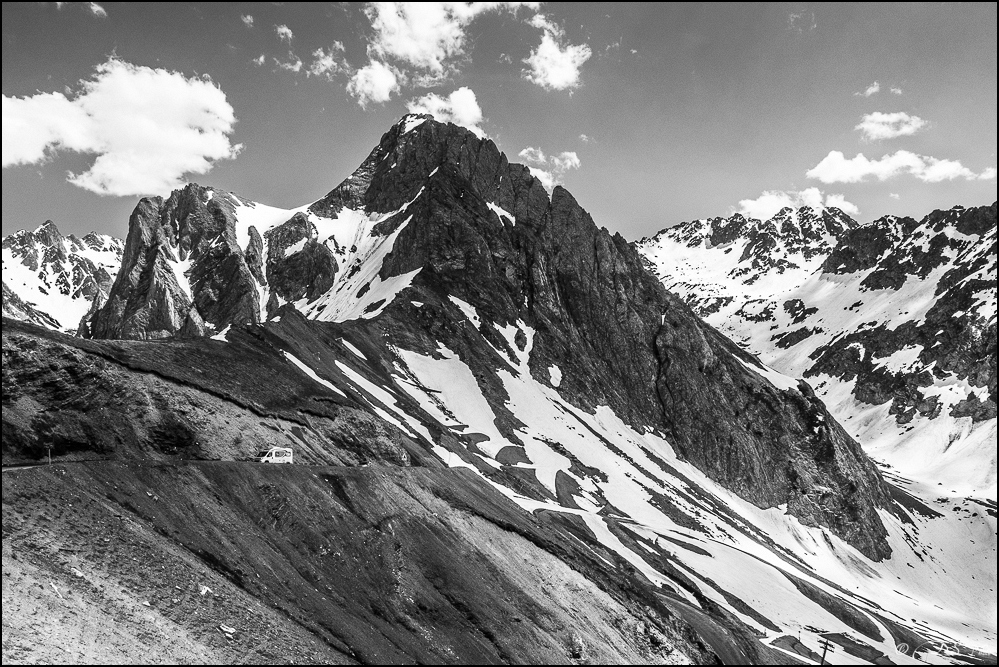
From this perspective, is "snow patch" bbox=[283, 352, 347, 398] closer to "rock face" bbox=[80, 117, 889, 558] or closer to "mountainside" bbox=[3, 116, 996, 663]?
"mountainside" bbox=[3, 116, 996, 663]

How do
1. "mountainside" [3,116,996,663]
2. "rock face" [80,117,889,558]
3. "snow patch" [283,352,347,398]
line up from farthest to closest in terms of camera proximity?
"rock face" [80,117,889,558], "snow patch" [283,352,347,398], "mountainside" [3,116,996,663]

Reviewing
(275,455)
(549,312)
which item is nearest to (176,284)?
(549,312)

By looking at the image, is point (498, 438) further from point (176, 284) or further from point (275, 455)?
point (176, 284)

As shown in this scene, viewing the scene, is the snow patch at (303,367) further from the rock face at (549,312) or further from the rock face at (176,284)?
the rock face at (176,284)

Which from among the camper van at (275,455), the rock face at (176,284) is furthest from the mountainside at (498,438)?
the camper van at (275,455)

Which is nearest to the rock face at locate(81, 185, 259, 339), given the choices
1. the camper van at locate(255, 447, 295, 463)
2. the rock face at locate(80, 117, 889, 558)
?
the rock face at locate(80, 117, 889, 558)
